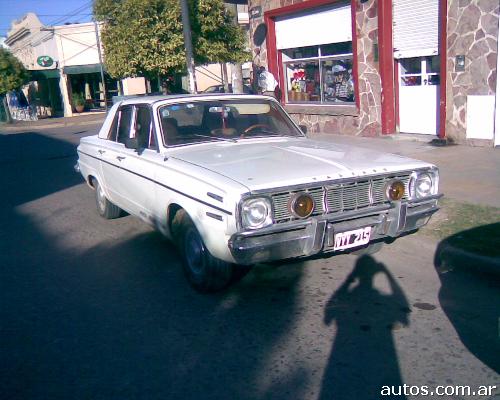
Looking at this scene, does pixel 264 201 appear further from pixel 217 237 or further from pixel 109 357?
pixel 109 357

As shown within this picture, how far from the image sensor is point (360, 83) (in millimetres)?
13055

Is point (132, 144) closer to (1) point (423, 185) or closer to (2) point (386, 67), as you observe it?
(1) point (423, 185)

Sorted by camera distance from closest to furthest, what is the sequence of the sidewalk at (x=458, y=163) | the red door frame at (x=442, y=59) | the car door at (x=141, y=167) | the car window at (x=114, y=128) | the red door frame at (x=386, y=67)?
the car door at (x=141, y=167) < the car window at (x=114, y=128) < the sidewalk at (x=458, y=163) < the red door frame at (x=442, y=59) < the red door frame at (x=386, y=67)

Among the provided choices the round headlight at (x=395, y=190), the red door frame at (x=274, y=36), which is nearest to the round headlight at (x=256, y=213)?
the round headlight at (x=395, y=190)

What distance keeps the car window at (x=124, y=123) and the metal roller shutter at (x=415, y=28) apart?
23.5 feet

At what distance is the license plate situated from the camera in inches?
171

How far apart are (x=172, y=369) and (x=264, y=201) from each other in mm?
1361

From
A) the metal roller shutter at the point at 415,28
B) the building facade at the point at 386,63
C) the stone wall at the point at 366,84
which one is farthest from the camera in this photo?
the stone wall at the point at 366,84

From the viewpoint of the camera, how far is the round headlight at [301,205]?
4180mm

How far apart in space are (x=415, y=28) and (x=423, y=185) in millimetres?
7691

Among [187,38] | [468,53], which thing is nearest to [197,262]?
[468,53]

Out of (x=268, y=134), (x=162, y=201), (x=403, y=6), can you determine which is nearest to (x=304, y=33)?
(x=403, y=6)

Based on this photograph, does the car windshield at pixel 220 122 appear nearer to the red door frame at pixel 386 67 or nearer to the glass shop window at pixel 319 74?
the red door frame at pixel 386 67

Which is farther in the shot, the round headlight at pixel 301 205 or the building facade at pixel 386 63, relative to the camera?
the building facade at pixel 386 63
